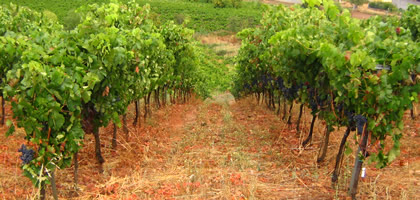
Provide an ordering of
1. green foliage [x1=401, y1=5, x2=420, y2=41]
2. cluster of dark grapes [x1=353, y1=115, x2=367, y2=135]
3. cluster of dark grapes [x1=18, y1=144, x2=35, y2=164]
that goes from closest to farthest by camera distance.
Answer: cluster of dark grapes [x1=18, y1=144, x2=35, y2=164] < cluster of dark grapes [x1=353, y1=115, x2=367, y2=135] < green foliage [x1=401, y1=5, x2=420, y2=41]

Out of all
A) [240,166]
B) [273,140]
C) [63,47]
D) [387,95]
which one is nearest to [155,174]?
[240,166]

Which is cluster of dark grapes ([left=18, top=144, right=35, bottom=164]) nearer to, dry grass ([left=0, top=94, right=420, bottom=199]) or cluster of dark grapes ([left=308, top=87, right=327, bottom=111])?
dry grass ([left=0, top=94, right=420, bottom=199])

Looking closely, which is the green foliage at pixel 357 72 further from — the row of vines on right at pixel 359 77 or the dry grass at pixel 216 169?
the dry grass at pixel 216 169

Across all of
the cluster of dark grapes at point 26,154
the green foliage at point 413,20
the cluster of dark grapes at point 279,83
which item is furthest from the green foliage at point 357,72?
the green foliage at point 413,20

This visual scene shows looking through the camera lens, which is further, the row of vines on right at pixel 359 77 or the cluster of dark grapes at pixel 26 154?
the cluster of dark grapes at pixel 26 154

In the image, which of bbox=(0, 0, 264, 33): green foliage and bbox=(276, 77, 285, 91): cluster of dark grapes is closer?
bbox=(276, 77, 285, 91): cluster of dark grapes

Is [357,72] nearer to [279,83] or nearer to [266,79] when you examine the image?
[279,83]

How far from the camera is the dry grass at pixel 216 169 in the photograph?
16.8 ft

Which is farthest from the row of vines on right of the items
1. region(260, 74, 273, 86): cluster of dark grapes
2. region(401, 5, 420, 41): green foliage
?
region(401, 5, 420, 41): green foliage

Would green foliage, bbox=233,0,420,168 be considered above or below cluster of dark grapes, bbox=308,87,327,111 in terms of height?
above

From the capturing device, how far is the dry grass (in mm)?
5129

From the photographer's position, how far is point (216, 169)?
5988mm

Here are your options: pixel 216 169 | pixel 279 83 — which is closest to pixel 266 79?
pixel 279 83

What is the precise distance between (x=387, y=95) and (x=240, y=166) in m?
2.67
